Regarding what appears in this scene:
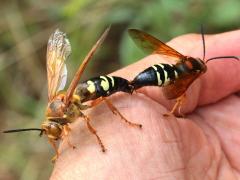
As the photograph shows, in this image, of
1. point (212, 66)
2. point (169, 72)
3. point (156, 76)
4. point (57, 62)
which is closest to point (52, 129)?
point (57, 62)

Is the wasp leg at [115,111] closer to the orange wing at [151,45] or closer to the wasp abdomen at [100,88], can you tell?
the wasp abdomen at [100,88]

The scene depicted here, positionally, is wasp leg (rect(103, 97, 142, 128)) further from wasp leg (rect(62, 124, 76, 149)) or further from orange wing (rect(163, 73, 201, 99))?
orange wing (rect(163, 73, 201, 99))

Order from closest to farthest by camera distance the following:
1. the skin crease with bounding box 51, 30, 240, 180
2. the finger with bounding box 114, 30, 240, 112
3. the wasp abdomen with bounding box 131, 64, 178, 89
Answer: the skin crease with bounding box 51, 30, 240, 180 < the wasp abdomen with bounding box 131, 64, 178, 89 < the finger with bounding box 114, 30, 240, 112

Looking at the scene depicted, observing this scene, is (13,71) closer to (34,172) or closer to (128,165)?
(34,172)

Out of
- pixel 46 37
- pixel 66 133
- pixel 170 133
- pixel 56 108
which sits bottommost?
pixel 46 37

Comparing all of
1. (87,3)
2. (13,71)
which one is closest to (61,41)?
(87,3)

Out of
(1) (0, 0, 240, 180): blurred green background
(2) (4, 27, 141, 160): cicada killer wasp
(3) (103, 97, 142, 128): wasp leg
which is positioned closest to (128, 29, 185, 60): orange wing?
(2) (4, 27, 141, 160): cicada killer wasp

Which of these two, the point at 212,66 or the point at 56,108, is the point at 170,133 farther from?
the point at 212,66

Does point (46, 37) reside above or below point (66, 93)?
below
